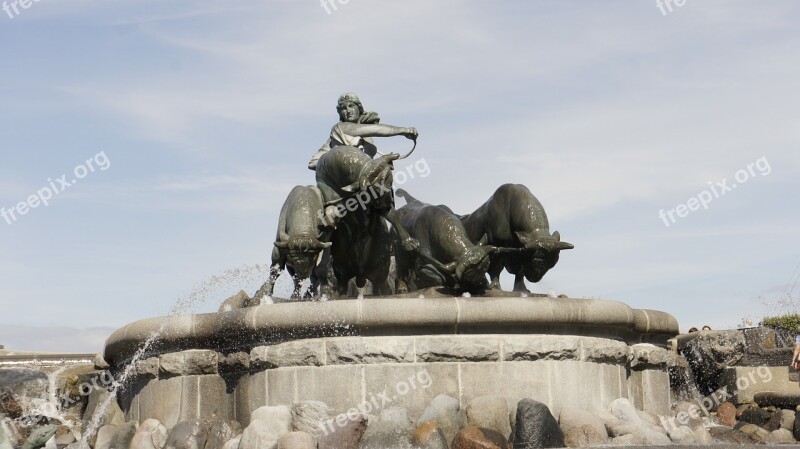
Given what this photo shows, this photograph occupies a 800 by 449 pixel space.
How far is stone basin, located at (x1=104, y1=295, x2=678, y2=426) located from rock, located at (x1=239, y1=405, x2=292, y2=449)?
0.85 feet

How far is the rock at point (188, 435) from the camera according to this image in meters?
8.95

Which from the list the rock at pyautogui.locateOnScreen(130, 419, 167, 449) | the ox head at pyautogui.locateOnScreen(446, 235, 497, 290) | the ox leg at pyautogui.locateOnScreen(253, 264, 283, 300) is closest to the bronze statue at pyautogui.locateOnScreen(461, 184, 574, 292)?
the ox head at pyautogui.locateOnScreen(446, 235, 497, 290)

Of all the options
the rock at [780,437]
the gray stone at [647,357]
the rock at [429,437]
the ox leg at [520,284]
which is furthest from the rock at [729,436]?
the rock at [429,437]

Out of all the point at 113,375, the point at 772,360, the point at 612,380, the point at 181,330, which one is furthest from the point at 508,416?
the point at 772,360

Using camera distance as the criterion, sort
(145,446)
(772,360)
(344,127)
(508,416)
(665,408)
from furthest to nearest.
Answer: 1. (772,360)
2. (344,127)
3. (665,408)
4. (145,446)
5. (508,416)

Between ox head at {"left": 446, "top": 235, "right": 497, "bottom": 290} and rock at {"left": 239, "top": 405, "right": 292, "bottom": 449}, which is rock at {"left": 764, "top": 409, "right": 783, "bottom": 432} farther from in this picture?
rock at {"left": 239, "top": 405, "right": 292, "bottom": 449}

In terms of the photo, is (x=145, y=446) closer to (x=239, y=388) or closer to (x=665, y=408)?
(x=239, y=388)

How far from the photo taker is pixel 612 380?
9.77 metres

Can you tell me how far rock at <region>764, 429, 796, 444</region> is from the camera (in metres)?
10.1

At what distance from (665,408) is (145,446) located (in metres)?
4.78

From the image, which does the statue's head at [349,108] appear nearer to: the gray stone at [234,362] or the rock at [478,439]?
the gray stone at [234,362]

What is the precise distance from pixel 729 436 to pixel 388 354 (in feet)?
10.4

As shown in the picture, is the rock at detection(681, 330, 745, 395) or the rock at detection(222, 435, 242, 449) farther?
the rock at detection(681, 330, 745, 395)

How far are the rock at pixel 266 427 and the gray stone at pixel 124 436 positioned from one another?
1.34 meters
